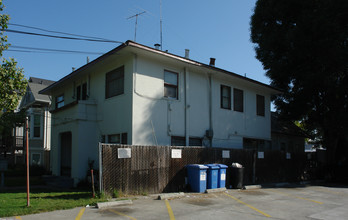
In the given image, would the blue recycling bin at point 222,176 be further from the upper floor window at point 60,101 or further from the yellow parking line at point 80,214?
the upper floor window at point 60,101

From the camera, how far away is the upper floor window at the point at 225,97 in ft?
55.7

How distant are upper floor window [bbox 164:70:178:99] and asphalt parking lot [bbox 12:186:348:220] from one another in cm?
499

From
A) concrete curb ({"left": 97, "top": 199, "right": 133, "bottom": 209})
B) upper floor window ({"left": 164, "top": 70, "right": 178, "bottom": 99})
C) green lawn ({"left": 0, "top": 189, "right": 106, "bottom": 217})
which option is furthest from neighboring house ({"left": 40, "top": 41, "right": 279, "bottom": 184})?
concrete curb ({"left": 97, "top": 199, "right": 133, "bottom": 209})

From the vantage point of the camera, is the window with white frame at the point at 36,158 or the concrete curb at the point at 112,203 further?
the window with white frame at the point at 36,158

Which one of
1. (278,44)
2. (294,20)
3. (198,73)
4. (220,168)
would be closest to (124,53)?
(198,73)

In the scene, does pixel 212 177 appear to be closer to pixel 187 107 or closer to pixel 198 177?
pixel 198 177

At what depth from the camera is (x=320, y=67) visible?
57.7 feet

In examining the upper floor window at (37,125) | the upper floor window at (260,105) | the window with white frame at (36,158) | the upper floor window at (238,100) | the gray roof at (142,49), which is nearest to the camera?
the gray roof at (142,49)

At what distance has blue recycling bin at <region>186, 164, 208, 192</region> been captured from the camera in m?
11.9

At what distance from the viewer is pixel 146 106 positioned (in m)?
13.4

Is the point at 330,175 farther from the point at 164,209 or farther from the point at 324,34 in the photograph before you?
the point at 164,209

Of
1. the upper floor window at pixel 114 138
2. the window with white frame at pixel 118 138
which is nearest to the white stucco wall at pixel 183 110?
the window with white frame at pixel 118 138

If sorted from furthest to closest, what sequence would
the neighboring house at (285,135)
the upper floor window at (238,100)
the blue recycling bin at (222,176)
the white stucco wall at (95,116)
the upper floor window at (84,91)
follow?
the neighboring house at (285,135)
the upper floor window at (238,100)
the upper floor window at (84,91)
the white stucco wall at (95,116)
the blue recycling bin at (222,176)

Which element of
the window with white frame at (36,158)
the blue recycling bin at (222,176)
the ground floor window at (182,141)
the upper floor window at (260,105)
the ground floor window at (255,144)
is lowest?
the window with white frame at (36,158)
